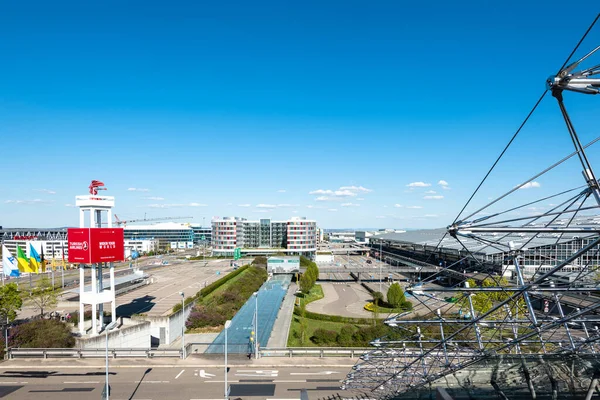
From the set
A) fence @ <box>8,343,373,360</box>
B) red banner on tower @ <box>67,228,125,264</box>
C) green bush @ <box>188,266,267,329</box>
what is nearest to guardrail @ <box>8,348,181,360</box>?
fence @ <box>8,343,373,360</box>

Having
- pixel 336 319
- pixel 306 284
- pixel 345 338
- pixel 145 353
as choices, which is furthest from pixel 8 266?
pixel 345 338

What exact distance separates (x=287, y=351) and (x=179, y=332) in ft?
48.8

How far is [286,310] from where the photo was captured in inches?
1774

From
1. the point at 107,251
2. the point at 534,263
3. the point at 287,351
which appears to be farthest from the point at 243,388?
the point at 534,263

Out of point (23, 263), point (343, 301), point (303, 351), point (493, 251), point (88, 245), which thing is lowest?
point (343, 301)

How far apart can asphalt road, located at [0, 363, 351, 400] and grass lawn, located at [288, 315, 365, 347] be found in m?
8.65

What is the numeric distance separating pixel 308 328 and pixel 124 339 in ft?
58.2

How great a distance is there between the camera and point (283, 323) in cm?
3859

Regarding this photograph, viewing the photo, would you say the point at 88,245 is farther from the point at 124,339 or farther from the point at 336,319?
the point at 336,319

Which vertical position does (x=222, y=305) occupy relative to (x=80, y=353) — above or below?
below

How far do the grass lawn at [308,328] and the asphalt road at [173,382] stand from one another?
8655mm

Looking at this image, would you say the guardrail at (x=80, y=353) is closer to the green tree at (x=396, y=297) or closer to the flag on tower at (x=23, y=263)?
the flag on tower at (x=23, y=263)

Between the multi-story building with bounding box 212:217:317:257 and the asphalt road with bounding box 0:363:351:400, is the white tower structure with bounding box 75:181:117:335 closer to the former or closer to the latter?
the asphalt road with bounding box 0:363:351:400

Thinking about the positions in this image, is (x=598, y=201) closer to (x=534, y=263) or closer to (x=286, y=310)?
(x=286, y=310)
